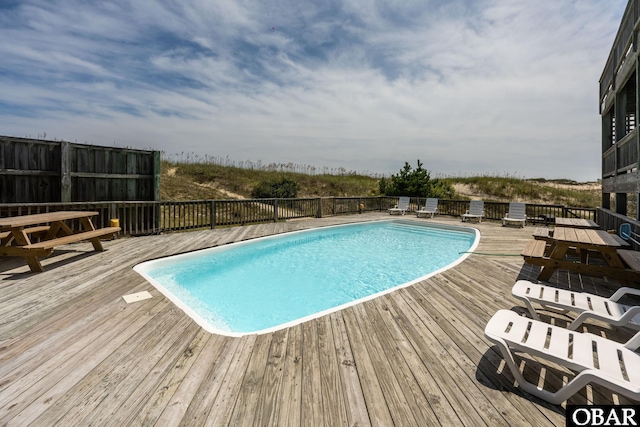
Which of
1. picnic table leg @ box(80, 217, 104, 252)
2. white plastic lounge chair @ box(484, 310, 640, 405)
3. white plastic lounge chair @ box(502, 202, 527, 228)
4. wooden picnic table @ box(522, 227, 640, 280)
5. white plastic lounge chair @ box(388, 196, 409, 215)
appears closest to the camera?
white plastic lounge chair @ box(484, 310, 640, 405)

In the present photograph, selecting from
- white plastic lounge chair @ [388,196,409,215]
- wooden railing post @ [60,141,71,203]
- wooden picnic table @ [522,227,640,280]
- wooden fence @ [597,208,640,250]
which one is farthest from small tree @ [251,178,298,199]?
wooden picnic table @ [522,227,640,280]

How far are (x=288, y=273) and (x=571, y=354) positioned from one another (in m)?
4.57

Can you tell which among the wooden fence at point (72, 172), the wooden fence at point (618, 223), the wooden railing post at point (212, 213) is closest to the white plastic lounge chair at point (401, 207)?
the wooden fence at point (618, 223)

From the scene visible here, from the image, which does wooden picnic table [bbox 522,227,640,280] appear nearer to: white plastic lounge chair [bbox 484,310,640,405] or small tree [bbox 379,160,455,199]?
white plastic lounge chair [bbox 484,310,640,405]

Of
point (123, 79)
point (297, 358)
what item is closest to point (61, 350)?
point (297, 358)

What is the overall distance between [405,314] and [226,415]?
6.37ft

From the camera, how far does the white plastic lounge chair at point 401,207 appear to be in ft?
40.9

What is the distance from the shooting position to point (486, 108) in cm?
1175

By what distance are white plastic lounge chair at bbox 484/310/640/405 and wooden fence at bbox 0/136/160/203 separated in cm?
786

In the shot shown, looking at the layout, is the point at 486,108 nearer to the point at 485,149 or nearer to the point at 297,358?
the point at 485,149

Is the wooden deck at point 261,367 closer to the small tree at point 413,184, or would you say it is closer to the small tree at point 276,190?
the small tree at point 413,184

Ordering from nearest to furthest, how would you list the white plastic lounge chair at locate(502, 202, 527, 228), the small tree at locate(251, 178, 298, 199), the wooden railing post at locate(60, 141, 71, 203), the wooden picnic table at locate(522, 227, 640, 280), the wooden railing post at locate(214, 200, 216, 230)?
the wooden picnic table at locate(522, 227, 640, 280)
the wooden railing post at locate(60, 141, 71, 203)
the wooden railing post at locate(214, 200, 216, 230)
the white plastic lounge chair at locate(502, 202, 527, 228)
the small tree at locate(251, 178, 298, 199)

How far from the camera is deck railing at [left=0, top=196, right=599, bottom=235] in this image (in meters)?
6.24

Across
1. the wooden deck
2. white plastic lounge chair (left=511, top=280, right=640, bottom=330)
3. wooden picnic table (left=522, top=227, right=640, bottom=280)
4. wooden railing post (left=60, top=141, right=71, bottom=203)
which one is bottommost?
the wooden deck
